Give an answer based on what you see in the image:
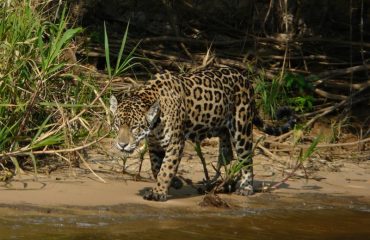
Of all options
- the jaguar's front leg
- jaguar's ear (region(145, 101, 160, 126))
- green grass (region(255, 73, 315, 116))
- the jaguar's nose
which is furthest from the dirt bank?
green grass (region(255, 73, 315, 116))

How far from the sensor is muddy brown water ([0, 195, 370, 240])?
743cm

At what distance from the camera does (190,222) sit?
8039 millimetres

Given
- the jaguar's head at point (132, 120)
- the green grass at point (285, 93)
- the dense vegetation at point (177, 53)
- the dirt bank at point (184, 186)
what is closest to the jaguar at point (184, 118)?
the jaguar's head at point (132, 120)

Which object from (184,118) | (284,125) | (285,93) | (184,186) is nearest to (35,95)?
(184,118)

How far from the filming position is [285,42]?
12.8 meters

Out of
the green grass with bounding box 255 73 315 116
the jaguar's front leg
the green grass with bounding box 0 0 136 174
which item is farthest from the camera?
the green grass with bounding box 255 73 315 116

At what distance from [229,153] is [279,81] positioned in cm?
262

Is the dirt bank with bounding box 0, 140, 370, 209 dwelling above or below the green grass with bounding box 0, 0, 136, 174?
below

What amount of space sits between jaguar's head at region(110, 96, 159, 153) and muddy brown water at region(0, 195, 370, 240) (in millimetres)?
529

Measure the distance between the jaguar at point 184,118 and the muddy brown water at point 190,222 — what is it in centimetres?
43

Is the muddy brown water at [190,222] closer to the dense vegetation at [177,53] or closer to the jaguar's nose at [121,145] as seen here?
the jaguar's nose at [121,145]

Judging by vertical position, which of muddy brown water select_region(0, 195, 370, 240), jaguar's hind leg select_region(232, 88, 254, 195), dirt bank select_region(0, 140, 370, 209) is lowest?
muddy brown water select_region(0, 195, 370, 240)

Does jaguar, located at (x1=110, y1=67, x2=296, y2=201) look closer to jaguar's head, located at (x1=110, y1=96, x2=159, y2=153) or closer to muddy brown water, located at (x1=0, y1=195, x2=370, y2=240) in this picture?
jaguar's head, located at (x1=110, y1=96, x2=159, y2=153)

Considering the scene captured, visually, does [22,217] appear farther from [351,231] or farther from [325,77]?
[325,77]
